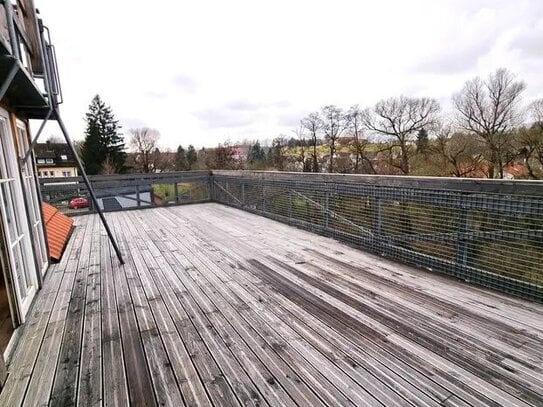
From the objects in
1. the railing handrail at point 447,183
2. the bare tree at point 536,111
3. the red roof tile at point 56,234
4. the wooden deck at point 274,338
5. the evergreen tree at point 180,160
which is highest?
the bare tree at point 536,111

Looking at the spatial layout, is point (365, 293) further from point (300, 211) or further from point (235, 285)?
point (300, 211)

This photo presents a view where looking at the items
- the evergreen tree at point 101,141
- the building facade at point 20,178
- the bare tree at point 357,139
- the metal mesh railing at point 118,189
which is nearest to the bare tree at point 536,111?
the bare tree at point 357,139

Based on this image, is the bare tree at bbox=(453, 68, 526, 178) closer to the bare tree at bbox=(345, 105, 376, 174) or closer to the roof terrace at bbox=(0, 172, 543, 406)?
the bare tree at bbox=(345, 105, 376, 174)

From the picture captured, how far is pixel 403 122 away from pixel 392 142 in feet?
4.98

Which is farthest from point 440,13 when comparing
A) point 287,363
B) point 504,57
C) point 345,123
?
point 345,123

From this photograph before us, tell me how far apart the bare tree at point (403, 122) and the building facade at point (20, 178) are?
1858 cm

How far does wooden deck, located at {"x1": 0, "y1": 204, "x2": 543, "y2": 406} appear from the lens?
140cm

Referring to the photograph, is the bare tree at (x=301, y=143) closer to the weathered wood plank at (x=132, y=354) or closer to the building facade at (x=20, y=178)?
the building facade at (x=20, y=178)

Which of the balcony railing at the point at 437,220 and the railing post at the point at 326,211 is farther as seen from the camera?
the railing post at the point at 326,211

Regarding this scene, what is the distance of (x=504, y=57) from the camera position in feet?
50.0

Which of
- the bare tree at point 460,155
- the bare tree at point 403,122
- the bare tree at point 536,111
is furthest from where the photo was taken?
the bare tree at point 403,122

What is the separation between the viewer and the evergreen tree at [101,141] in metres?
23.8

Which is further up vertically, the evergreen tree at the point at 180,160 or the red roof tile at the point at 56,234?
the evergreen tree at the point at 180,160

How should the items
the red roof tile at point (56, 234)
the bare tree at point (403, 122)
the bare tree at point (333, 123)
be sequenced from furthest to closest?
the bare tree at point (333, 123), the bare tree at point (403, 122), the red roof tile at point (56, 234)
